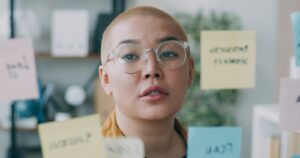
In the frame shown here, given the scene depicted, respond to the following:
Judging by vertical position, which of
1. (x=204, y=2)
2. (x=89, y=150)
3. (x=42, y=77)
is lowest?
(x=42, y=77)

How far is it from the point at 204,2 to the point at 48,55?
0.85m

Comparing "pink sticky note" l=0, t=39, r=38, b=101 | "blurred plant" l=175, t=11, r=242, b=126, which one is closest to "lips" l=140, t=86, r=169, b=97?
"pink sticky note" l=0, t=39, r=38, b=101

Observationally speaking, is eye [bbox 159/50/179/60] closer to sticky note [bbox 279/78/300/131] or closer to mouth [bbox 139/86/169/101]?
mouth [bbox 139/86/169/101]

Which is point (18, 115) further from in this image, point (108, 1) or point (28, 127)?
point (108, 1)

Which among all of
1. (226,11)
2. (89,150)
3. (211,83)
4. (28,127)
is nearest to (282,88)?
(211,83)

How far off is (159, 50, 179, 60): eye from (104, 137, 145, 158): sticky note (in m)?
0.08

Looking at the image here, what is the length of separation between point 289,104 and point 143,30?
186 mm

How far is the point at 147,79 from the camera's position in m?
0.43

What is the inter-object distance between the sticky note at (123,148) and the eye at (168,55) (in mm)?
80

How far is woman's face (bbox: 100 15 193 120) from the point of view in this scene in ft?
1.42

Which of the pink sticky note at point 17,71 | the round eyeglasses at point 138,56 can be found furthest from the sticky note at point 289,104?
the pink sticky note at point 17,71

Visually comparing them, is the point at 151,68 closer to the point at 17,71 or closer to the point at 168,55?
the point at 168,55

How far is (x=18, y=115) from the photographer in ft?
7.68

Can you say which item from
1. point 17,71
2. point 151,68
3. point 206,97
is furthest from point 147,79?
point 206,97
